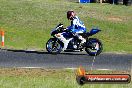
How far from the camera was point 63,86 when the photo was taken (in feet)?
33.7

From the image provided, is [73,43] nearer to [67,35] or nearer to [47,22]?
[67,35]

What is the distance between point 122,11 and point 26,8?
9.28 m

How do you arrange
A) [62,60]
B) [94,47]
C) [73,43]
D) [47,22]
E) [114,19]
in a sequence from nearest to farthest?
[62,60]
[94,47]
[73,43]
[47,22]
[114,19]

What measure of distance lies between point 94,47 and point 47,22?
14705mm

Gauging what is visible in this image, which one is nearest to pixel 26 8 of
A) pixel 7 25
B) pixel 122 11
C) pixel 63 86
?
pixel 7 25

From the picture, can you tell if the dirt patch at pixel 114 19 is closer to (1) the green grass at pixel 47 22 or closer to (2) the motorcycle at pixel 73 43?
(1) the green grass at pixel 47 22

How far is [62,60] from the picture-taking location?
63.4 feet

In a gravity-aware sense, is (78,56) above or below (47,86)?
below

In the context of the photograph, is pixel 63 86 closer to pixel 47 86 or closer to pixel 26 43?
pixel 47 86

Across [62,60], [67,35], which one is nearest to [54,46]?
[67,35]

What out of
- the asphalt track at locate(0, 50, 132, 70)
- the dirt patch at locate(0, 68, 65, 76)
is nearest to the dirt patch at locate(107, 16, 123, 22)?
the asphalt track at locate(0, 50, 132, 70)

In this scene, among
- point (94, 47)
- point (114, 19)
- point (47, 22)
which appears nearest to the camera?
point (94, 47)

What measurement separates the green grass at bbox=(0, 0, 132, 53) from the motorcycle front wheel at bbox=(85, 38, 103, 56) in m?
4.46

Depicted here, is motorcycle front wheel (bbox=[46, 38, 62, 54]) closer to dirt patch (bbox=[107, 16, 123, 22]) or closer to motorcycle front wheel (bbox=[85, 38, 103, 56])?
motorcycle front wheel (bbox=[85, 38, 103, 56])
